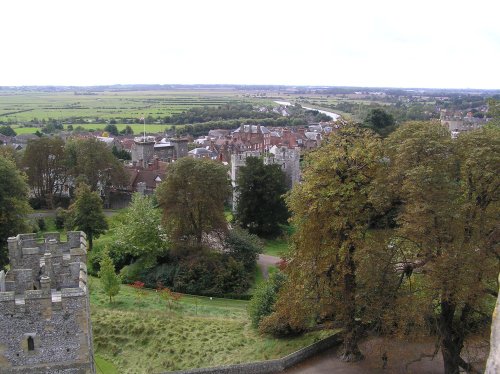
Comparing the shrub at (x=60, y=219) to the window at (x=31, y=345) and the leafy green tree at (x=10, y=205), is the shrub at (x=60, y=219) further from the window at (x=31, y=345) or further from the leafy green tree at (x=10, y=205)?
the window at (x=31, y=345)

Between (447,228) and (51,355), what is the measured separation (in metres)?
13.5

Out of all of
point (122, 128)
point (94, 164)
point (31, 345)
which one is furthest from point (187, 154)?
point (122, 128)

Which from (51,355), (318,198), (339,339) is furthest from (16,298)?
(339,339)

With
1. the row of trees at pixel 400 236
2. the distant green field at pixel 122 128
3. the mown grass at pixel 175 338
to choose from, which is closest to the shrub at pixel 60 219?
the mown grass at pixel 175 338

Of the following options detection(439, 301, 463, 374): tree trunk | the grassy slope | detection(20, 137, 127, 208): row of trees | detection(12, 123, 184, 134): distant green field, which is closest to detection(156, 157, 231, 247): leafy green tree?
the grassy slope

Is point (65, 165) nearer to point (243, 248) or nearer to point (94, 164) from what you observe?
point (94, 164)

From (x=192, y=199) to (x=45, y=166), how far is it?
25591mm

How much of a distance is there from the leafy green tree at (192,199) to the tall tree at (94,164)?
62.3ft

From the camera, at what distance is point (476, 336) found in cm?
2014

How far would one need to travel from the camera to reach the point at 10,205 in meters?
37.0

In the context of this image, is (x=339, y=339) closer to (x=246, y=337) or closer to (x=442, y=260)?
(x=246, y=337)

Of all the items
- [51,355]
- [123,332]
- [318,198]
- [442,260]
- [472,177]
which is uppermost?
[472,177]

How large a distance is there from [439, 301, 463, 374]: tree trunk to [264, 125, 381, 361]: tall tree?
11.5 ft

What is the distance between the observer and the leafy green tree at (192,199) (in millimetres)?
39000
